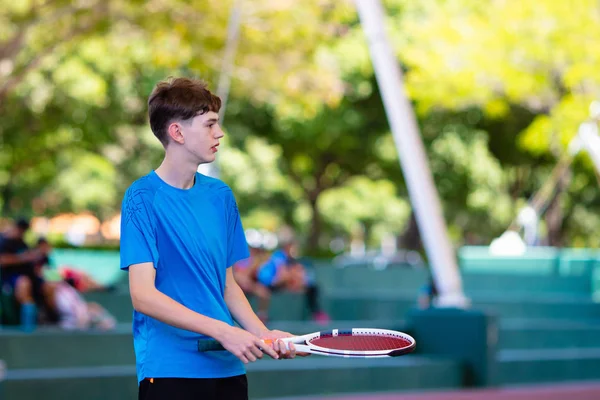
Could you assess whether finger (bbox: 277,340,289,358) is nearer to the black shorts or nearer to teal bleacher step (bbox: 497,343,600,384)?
the black shorts

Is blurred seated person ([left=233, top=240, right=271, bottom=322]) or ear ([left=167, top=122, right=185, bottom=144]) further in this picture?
blurred seated person ([left=233, top=240, right=271, bottom=322])

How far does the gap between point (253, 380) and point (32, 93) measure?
55.7 ft

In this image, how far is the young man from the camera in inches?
138

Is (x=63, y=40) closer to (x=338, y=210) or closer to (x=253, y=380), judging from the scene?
(x=253, y=380)

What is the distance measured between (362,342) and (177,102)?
99 centimetres

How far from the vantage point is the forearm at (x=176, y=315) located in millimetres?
3436

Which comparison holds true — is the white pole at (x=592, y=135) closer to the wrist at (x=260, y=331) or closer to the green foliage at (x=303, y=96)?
the green foliage at (x=303, y=96)

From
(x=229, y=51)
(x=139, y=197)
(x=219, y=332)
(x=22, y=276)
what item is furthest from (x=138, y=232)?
(x=229, y=51)

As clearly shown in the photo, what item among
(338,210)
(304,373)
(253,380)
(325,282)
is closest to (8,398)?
(253,380)

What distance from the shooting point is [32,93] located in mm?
26156

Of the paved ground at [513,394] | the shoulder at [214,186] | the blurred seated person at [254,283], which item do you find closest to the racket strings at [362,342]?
the shoulder at [214,186]

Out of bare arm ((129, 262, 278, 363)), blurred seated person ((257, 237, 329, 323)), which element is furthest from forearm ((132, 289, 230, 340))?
blurred seated person ((257, 237, 329, 323))

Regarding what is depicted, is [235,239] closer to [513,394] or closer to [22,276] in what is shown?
[22,276]

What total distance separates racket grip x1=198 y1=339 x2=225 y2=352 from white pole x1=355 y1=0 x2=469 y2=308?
871cm
